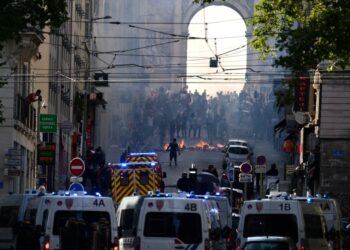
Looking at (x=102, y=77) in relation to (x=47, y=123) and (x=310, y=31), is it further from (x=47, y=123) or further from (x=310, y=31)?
(x=310, y=31)

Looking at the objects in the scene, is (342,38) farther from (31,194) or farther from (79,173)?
(79,173)

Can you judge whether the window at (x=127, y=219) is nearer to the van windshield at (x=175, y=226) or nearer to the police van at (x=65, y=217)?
the van windshield at (x=175, y=226)

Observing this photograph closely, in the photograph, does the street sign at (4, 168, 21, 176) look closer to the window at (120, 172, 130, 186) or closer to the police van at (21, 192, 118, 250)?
the window at (120, 172, 130, 186)

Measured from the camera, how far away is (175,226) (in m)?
31.5

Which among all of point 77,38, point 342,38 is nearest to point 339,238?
point 342,38

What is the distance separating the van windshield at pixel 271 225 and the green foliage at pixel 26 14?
684 cm

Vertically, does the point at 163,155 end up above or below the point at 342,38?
below

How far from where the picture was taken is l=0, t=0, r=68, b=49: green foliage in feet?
91.7

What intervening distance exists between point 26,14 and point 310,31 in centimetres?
811

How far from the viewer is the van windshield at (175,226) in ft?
102

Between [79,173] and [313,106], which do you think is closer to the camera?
[79,173]

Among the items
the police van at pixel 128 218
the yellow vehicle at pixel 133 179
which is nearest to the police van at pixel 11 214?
the police van at pixel 128 218

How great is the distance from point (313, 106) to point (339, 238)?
31.6 metres

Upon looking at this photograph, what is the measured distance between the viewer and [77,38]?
8256 centimetres
